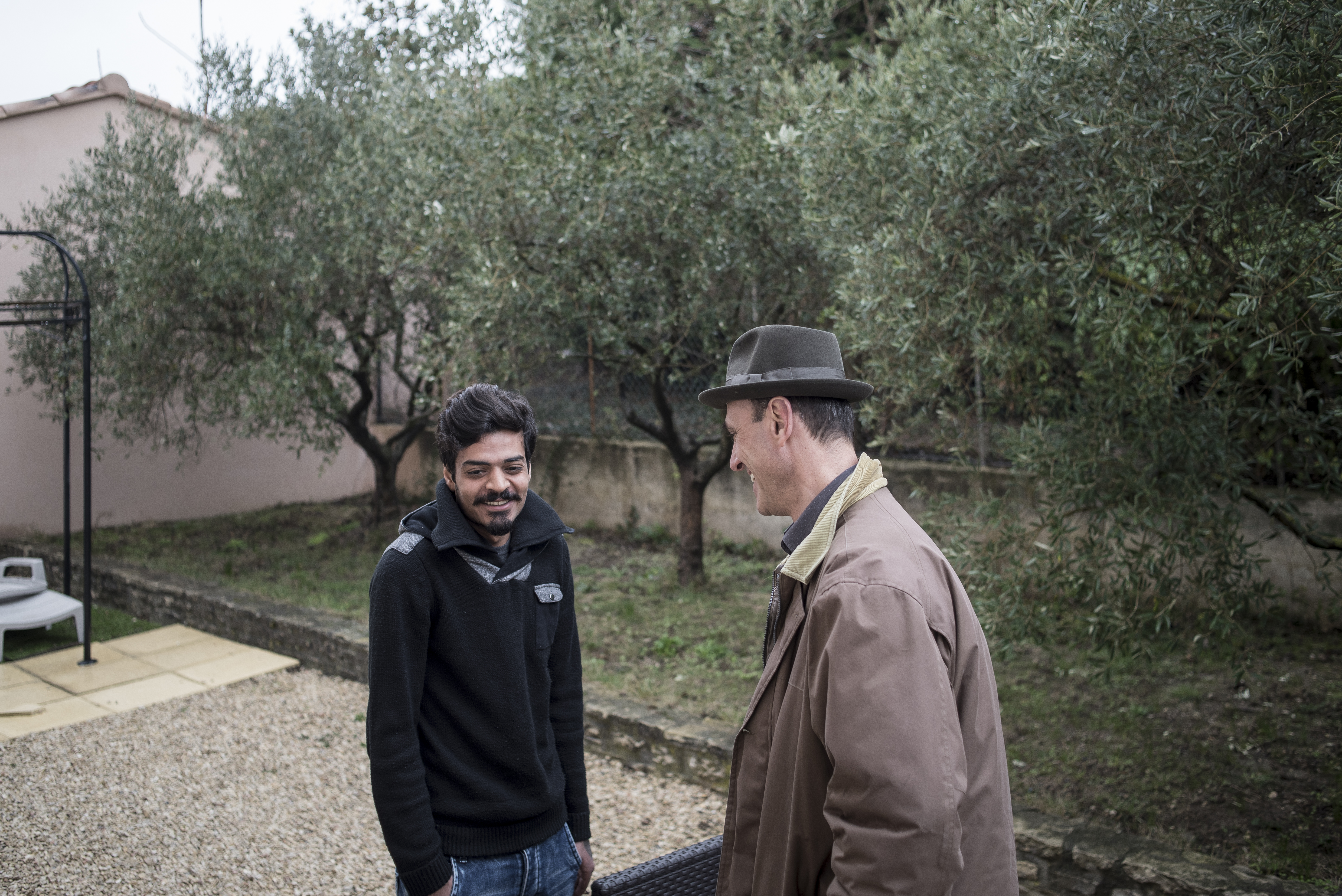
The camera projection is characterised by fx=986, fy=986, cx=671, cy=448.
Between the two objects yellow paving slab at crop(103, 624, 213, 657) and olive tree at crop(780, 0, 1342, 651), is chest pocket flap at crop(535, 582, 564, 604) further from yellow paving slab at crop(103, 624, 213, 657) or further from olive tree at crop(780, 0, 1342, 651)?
yellow paving slab at crop(103, 624, 213, 657)

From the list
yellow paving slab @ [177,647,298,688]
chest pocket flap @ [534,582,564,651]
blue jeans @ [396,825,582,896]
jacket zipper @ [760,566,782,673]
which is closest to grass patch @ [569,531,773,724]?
yellow paving slab @ [177,647,298,688]

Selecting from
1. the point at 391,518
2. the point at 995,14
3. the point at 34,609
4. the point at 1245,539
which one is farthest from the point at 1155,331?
the point at 391,518

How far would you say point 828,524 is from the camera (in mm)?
1908

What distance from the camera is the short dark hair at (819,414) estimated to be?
204 centimetres

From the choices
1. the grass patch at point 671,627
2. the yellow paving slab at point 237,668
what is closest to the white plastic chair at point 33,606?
the yellow paving slab at point 237,668

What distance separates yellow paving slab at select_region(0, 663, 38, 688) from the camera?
686 centimetres

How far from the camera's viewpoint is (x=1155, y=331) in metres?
3.90

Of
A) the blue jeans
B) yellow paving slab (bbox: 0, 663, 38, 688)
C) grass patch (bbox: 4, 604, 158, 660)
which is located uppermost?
the blue jeans

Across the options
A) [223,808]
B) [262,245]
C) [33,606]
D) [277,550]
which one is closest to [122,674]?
[33,606]

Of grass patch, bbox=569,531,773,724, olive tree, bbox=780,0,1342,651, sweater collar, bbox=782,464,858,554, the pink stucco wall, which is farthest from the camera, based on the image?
the pink stucco wall

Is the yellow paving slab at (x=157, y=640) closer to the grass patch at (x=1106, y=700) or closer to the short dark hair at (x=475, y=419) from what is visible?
the grass patch at (x=1106, y=700)

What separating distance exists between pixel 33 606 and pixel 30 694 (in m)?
1.18

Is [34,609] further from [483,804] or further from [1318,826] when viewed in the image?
[1318,826]

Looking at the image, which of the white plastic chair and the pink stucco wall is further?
the pink stucco wall
